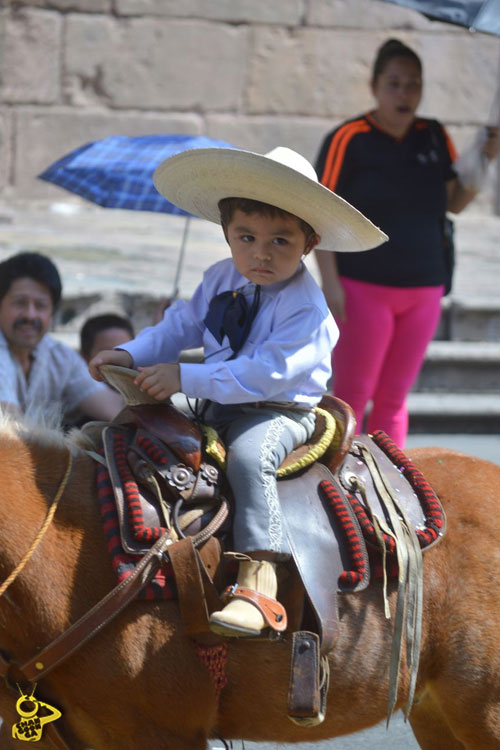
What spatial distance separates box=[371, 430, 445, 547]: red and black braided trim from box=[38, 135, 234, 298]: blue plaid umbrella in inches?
113

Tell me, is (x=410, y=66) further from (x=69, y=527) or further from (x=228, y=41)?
(x=228, y=41)

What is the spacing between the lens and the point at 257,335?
2.86 metres

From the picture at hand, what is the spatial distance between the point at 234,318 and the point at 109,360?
1.22ft

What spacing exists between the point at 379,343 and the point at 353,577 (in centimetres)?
287

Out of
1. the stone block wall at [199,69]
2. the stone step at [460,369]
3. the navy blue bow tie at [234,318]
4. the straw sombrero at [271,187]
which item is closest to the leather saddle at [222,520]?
the navy blue bow tie at [234,318]

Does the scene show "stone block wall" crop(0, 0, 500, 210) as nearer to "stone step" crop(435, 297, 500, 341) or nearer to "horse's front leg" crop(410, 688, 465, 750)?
"stone step" crop(435, 297, 500, 341)

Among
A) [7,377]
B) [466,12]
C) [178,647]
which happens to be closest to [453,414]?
[466,12]

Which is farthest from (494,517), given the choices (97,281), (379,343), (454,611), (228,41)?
(228,41)

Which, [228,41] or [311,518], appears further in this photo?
[228,41]

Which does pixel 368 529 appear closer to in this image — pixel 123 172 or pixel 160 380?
pixel 160 380

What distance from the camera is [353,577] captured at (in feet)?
8.77

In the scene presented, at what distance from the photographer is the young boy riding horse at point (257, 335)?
2.61 m

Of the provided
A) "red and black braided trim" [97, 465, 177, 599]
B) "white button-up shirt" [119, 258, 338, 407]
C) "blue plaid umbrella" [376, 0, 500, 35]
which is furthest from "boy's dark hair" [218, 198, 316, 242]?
"blue plaid umbrella" [376, 0, 500, 35]

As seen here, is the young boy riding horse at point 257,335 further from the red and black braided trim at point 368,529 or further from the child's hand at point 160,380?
the red and black braided trim at point 368,529
